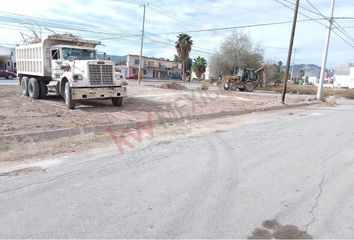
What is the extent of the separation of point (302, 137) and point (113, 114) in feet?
23.7

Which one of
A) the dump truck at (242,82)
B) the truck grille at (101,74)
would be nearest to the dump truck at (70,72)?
the truck grille at (101,74)

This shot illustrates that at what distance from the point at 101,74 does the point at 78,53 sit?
1974mm

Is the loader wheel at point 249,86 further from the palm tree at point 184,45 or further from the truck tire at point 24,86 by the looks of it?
the palm tree at point 184,45

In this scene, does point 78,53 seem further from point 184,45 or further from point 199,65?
point 199,65

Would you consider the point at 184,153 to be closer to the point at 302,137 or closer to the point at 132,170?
the point at 132,170

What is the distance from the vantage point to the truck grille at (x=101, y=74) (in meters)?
13.9

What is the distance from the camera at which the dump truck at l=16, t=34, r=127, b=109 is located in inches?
538

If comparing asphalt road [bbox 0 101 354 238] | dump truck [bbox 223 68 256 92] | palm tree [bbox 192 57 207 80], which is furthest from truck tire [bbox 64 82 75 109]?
palm tree [bbox 192 57 207 80]

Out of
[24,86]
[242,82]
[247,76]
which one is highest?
[247,76]

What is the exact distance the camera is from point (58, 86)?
14.9m

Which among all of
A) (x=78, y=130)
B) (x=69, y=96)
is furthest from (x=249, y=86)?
(x=78, y=130)

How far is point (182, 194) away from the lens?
4.89 metres

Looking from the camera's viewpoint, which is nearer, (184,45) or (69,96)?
(69,96)

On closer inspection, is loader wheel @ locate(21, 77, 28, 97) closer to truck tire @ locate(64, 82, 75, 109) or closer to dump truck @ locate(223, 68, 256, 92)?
truck tire @ locate(64, 82, 75, 109)
